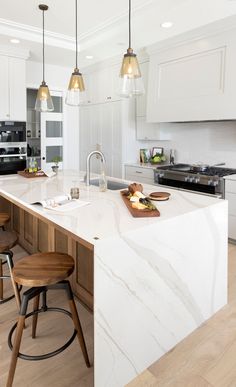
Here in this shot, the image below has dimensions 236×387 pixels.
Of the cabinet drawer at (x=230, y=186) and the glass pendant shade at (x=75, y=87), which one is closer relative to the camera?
the glass pendant shade at (x=75, y=87)

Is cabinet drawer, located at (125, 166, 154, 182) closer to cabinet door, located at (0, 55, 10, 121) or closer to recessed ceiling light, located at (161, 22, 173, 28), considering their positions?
recessed ceiling light, located at (161, 22, 173, 28)

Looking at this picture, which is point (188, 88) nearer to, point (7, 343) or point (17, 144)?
point (17, 144)

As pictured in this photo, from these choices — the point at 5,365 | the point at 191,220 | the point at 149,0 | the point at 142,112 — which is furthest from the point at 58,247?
the point at 142,112

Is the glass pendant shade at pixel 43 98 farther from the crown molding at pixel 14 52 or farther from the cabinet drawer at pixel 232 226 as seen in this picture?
the cabinet drawer at pixel 232 226

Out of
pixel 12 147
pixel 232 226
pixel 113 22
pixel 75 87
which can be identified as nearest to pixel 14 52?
pixel 12 147

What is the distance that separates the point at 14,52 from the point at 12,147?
59.0 inches

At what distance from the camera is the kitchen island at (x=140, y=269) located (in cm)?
142

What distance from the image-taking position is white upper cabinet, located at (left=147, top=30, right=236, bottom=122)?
3.54 metres

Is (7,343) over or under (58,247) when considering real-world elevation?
under

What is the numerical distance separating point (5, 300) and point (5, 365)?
28.9 inches

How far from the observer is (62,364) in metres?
1.73

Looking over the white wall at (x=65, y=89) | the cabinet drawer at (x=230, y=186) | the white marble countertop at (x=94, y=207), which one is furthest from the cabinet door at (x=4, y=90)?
the cabinet drawer at (x=230, y=186)

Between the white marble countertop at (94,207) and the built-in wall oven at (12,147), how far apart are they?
203cm

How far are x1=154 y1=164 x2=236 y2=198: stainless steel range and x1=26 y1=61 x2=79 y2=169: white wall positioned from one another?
2.30 m
